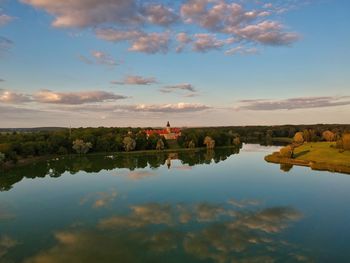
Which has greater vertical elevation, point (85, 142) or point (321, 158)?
point (85, 142)

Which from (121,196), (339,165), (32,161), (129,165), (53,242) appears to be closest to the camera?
(53,242)

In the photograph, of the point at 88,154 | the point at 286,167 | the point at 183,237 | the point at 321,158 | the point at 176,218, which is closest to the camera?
the point at 183,237

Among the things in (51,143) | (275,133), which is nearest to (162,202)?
(51,143)

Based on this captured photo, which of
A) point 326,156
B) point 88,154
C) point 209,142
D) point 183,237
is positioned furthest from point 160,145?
point 183,237

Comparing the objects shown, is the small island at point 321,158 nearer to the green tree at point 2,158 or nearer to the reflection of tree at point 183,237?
the reflection of tree at point 183,237

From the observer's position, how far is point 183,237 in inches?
1002

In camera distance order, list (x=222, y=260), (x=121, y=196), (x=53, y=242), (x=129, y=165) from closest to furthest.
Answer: (x=222, y=260) → (x=53, y=242) → (x=121, y=196) → (x=129, y=165)

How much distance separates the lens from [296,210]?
1313 inches

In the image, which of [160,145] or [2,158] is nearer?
[2,158]

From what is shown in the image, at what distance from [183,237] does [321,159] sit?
2079 inches

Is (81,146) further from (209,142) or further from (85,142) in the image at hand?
(209,142)

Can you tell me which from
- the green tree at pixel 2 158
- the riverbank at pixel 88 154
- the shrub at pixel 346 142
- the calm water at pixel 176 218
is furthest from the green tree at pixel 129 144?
the shrub at pixel 346 142

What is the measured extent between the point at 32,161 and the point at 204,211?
57.3 meters

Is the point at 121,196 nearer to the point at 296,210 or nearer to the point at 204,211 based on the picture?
the point at 204,211
